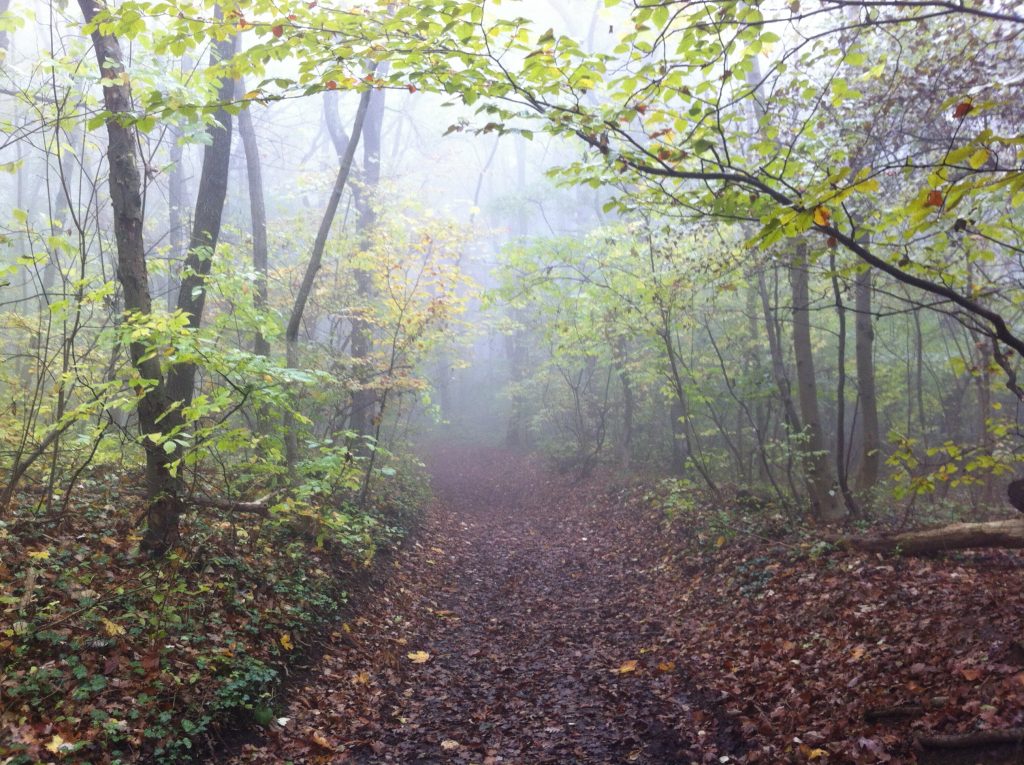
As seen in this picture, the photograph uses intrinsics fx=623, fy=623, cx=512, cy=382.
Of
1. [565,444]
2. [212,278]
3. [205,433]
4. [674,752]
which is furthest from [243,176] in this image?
[674,752]

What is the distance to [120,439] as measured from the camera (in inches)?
246

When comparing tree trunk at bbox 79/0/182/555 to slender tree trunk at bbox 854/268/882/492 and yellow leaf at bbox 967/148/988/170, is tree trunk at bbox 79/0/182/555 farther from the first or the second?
slender tree trunk at bbox 854/268/882/492

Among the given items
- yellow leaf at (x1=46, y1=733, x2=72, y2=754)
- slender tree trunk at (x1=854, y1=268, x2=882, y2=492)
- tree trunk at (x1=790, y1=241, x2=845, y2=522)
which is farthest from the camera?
slender tree trunk at (x1=854, y1=268, x2=882, y2=492)

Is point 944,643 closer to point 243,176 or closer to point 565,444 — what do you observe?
point 565,444

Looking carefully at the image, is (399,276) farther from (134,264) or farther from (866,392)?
(866,392)

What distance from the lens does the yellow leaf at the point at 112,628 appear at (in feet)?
14.8

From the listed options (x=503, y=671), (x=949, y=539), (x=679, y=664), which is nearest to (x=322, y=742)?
(x=503, y=671)

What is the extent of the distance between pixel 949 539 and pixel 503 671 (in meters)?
4.96

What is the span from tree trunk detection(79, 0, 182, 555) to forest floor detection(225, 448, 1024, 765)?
2.12m

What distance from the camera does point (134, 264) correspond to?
5.78 metres

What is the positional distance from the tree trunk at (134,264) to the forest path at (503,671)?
7.07ft

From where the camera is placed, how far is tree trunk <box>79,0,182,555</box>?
5.69 metres

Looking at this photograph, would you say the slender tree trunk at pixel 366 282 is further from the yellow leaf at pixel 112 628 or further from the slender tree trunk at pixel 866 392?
the slender tree trunk at pixel 866 392

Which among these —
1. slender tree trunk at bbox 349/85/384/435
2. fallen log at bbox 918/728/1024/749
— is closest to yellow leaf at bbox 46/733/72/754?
fallen log at bbox 918/728/1024/749
